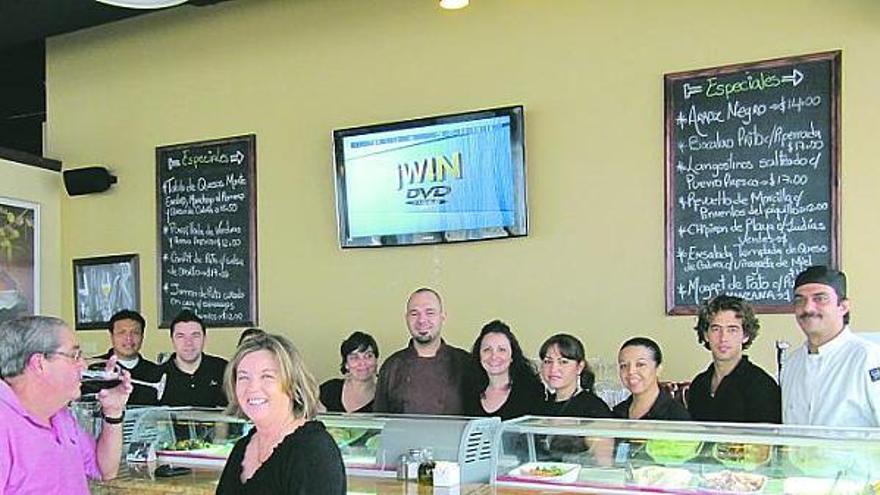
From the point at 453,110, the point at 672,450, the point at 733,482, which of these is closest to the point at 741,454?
the point at 733,482

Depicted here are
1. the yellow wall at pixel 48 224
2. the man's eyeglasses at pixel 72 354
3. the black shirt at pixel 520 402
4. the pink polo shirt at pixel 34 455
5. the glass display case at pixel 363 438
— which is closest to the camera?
the pink polo shirt at pixel 34 455

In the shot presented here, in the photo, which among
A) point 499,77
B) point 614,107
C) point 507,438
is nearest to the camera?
point 507,438

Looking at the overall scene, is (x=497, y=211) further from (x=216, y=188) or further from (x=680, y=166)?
(x=216, y=188)

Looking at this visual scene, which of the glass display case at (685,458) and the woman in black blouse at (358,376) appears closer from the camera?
the glass display case at (685,458)

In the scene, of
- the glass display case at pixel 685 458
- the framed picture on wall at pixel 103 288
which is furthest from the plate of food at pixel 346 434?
the framed picture on wall at pixel 103 288

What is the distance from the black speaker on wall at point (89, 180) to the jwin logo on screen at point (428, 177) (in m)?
2.13

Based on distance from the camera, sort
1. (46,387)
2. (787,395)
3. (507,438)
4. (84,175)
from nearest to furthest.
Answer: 1. (46,387)
2. (507,438)
3. (787,395)
4. (84,175)

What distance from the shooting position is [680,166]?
436 centimetres

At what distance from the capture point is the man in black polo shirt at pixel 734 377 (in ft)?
11.6

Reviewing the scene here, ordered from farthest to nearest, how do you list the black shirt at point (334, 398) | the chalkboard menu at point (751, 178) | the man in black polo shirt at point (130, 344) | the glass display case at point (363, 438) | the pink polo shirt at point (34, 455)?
the man in black polo shirt at point (130, 344), the black shirt at point (334, 398), the chalkboard menu at point (751, 178), the glass display case at point (363, 438), the pink polo shirt at point (34, 455)

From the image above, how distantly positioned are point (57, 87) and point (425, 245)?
9.94 feet

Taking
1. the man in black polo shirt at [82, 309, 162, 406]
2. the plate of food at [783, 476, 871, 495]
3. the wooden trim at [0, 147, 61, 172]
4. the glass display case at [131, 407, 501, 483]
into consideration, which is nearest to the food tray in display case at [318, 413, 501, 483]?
the glass display case at [131, 407, 501, 483]

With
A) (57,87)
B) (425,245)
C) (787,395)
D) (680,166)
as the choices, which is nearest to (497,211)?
(425,245)

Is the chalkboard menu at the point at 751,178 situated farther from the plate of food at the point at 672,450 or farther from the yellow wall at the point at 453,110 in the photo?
the plate of food at the point at 672,450
